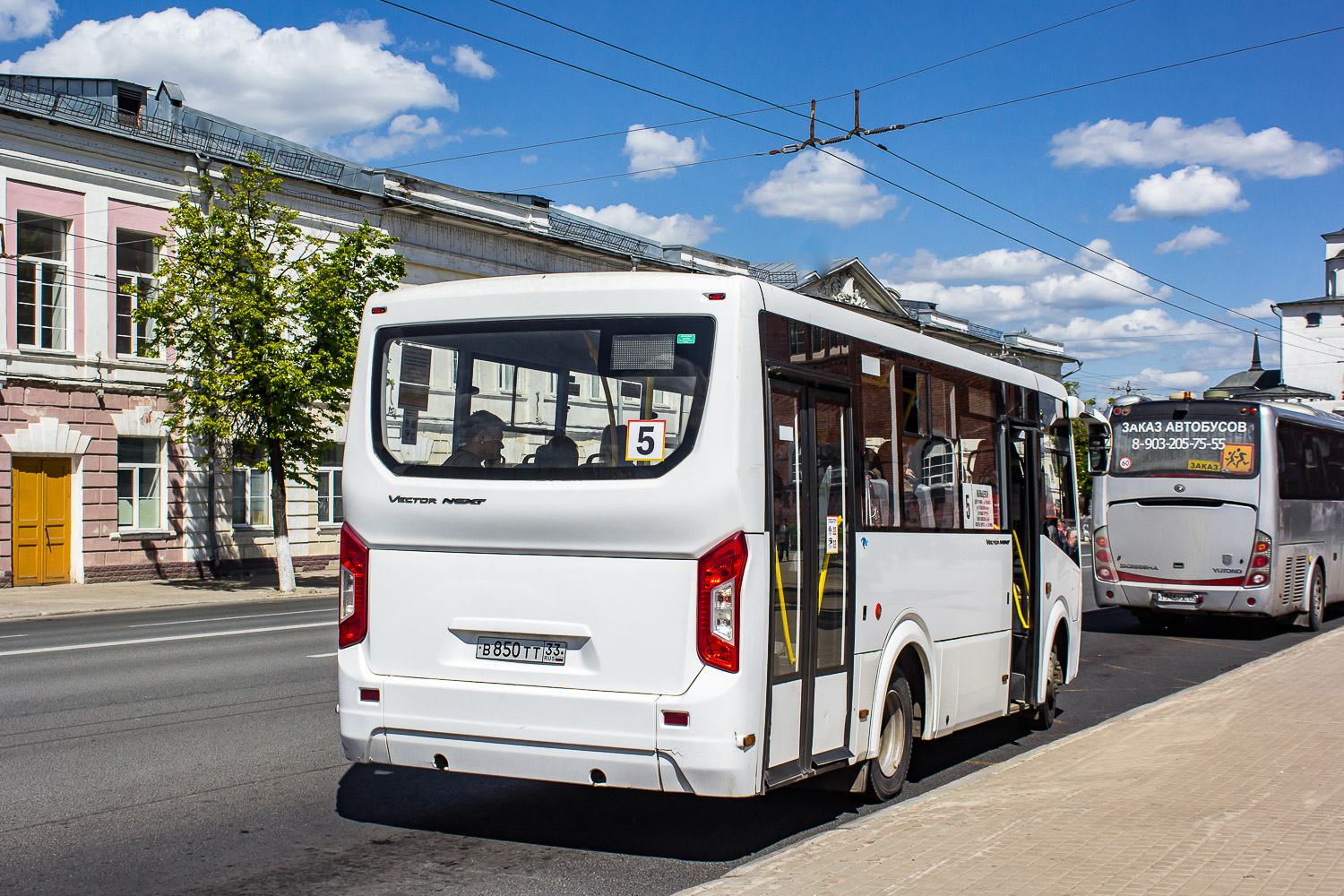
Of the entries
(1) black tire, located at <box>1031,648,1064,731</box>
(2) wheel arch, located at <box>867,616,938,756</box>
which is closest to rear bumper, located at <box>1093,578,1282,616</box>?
(1) black tire, located at <box>1031,648,1064,731</box>

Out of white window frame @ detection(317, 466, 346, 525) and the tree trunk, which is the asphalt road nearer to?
the tree trunk

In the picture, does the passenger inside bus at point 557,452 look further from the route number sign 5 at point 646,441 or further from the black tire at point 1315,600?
the black tire at point 1315,600

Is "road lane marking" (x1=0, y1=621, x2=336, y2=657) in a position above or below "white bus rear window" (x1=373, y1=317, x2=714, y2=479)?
below

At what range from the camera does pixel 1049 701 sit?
10133 mm

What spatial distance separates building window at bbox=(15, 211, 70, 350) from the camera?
2655 centimetres

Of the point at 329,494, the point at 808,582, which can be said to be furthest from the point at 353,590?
the point at 329,494

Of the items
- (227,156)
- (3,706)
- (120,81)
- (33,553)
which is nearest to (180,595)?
(33,553)

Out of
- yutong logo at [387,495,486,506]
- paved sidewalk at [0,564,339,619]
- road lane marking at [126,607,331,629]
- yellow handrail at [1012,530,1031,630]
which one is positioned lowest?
paved sidewalk at [0,564,339,619]

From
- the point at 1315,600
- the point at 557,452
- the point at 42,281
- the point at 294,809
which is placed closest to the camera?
the point at 557,452

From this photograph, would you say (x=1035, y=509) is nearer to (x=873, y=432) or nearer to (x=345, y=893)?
(x=873, y=432)

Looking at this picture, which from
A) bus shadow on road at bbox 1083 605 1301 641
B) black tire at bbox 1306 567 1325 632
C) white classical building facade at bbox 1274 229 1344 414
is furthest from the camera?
white classical building facade at bbox 1274 229 1344 414

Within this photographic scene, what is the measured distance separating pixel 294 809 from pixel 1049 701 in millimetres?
5939

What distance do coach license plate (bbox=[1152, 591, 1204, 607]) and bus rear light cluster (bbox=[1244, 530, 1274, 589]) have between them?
665 millimetres

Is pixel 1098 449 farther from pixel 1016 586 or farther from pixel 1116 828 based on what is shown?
pixel 1116 828
